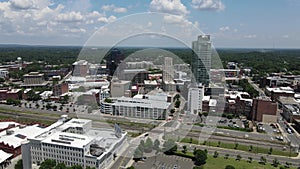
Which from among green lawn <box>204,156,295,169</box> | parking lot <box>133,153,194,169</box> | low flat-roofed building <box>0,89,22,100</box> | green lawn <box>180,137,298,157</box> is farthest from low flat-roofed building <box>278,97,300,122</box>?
low flat-roofed building <box>0,89,22,100</box>

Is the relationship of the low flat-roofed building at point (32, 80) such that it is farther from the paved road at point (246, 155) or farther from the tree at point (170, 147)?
the paved road at point (246, 155)

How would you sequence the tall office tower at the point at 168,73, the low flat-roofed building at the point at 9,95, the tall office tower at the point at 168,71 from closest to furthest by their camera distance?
the low flat-roofed building at the point at 9,95, the tall office tower at the point at 168,73, the tall office tower at the point at 168,71

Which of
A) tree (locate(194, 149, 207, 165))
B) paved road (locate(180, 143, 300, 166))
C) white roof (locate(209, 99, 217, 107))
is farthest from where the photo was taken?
white roof (locate(209, 99, 217, 107))

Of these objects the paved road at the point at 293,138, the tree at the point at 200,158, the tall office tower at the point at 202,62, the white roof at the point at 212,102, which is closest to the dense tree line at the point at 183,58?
the tall office tower at the point at 202,62

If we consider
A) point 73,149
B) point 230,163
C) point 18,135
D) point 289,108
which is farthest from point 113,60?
point 230,163

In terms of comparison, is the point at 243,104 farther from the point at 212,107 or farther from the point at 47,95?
the point at 47,95

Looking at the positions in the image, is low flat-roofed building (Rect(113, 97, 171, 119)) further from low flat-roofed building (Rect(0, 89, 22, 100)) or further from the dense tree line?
low flat-roofed building (Rect(0, 89, 22, 100))

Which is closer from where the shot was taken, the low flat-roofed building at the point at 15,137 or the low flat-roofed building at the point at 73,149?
the low flat-roofed building at the point at 73,149
